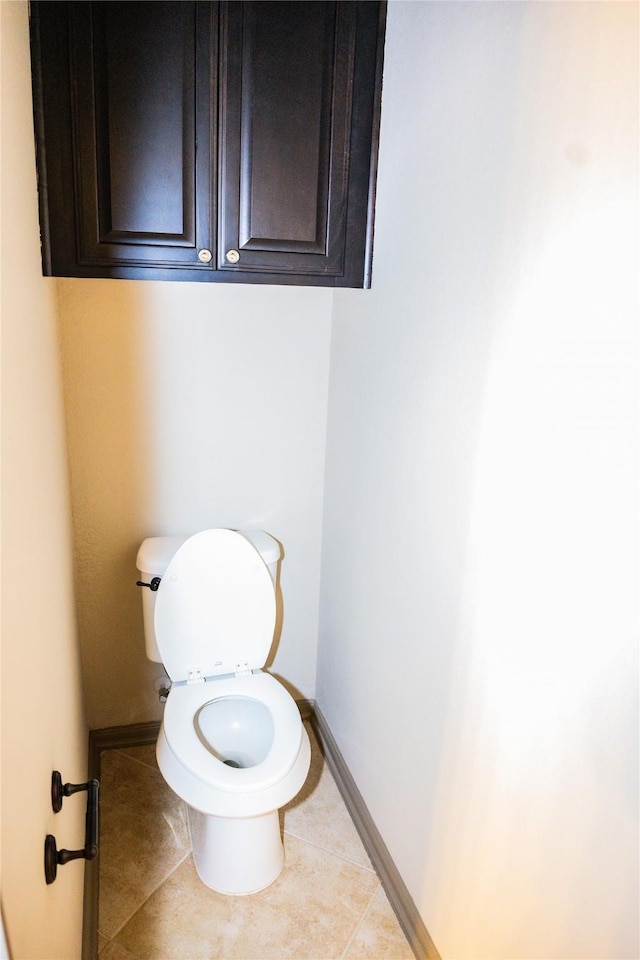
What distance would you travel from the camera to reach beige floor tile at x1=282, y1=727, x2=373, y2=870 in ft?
5.99

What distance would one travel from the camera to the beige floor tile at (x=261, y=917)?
155cm

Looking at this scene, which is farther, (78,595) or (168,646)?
(78,595)

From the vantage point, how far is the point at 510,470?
1098 mm

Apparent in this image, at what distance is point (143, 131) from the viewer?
1.52m

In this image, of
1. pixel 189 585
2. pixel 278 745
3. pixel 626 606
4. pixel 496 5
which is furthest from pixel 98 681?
pixel 496 5

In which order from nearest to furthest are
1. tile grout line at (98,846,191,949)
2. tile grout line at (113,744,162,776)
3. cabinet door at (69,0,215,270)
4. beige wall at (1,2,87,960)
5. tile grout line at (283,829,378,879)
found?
1. beige wall at (1,2,87,960)
2. cabinet door at (69,0,215,270)
3. tile grout line at (98,846,191,949)
4. tile grout line at (283,829,378,879)
5. tile grout line at (113,744,162,776)

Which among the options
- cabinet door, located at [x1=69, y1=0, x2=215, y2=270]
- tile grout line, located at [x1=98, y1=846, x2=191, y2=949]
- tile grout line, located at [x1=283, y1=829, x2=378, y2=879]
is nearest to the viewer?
cabinet door, located at [x1=69, y1=0, x2=215, y2=270]

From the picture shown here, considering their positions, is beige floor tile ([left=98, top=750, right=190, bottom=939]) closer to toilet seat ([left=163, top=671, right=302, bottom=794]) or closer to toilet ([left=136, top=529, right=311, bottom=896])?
toilet ([left=136, top=529, right=311, bottom=896])

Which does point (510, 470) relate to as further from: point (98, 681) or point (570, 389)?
point (98, 681)

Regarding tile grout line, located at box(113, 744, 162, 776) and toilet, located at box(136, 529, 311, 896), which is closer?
toilet, located at box(136, 529, 311, 896)

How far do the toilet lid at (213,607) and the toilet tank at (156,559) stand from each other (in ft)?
0.22

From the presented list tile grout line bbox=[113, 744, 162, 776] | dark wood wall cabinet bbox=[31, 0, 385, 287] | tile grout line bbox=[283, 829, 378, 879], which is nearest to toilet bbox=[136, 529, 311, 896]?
tile grout line bbox=[283, 829, 378, 879]

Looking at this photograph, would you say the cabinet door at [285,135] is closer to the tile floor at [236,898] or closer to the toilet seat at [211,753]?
the toilet seat at [211,753]

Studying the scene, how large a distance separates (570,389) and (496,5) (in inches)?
26.9
